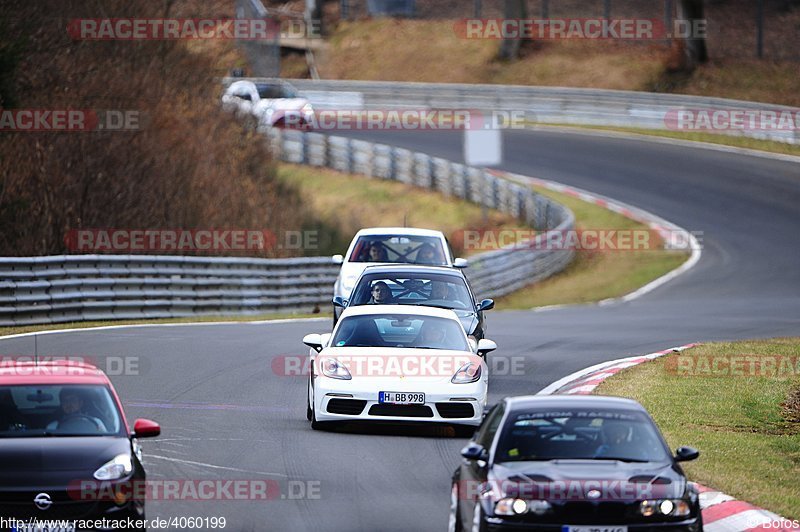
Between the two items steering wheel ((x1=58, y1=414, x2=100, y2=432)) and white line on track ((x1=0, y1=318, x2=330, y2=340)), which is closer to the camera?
steering wheel ((x1=58, y1=414, x2=100, y2=432))

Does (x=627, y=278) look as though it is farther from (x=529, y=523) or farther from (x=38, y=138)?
(x=529, y=523)

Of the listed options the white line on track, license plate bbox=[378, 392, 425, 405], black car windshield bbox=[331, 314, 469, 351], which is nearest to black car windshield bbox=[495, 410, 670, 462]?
license plate bbox=[378, 392, 425, 405]

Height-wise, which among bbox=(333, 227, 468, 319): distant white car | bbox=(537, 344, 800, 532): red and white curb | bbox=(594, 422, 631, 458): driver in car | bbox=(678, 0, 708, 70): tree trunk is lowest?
bbox=(537, 344, 800, 532): red and white curb

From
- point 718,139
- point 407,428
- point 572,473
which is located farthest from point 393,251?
point 718,139

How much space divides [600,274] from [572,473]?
89.2 ft

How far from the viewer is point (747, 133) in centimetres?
4947

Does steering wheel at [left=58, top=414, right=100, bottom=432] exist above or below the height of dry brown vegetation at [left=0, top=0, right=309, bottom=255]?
below

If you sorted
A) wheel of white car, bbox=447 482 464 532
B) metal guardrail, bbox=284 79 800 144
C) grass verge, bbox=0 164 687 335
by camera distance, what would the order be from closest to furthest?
wheel of white car, bbox=447 482 464 532, grass verge, bbox=0 164 687 335, metal guardrail, bbox=284 79 800 144

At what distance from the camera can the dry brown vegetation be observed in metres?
29.2

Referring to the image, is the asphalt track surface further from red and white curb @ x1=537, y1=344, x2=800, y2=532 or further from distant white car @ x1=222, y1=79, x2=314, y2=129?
distant white car @ x1=222, y1=79, x2=314, y2=129

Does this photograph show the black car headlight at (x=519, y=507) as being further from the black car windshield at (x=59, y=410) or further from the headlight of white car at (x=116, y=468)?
the black car windshield at (x=59, y=410)

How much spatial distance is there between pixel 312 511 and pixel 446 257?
39.8ft

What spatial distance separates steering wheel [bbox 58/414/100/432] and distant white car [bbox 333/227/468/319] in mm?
12480

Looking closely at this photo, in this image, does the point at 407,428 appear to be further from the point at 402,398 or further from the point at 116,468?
the point at 116,468
